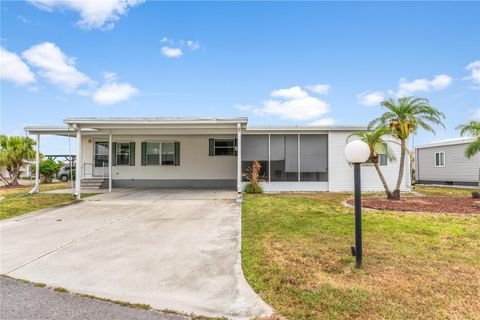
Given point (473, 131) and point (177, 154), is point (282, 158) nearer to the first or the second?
point (177, 154)

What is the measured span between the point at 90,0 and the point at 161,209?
26.6 ft

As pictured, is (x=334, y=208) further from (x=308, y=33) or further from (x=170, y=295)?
(x=308, y=33)

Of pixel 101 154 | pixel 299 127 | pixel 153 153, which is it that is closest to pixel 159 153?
pixel 153 153

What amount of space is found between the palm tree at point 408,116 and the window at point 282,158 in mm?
4128

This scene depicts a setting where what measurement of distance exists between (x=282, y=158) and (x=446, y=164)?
39.1 feet

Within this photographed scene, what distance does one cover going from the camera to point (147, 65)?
49.5 feet

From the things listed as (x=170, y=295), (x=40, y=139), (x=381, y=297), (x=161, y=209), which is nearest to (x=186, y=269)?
(x=170, y=295)

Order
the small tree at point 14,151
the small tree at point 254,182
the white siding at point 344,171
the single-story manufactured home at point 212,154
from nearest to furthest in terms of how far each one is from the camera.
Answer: the single-story manufactured home at point 212,154, the small tree at point 254,182, the white siding at point 344,171, the small tree at point 14,151

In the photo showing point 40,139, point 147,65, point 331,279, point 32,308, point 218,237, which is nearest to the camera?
point 32,308

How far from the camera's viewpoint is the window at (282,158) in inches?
503

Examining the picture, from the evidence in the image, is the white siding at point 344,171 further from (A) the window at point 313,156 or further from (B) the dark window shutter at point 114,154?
(B) the dark window shutter at point 114,154

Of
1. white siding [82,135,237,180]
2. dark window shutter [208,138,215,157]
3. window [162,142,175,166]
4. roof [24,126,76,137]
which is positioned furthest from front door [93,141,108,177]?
dark window shutter [208,138,215,157]

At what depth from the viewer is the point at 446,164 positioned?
17.2 metres

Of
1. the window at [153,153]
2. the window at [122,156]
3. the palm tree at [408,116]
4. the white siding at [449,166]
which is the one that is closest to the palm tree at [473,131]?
the palm tree at [408,116]
